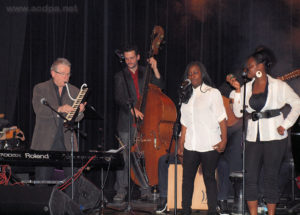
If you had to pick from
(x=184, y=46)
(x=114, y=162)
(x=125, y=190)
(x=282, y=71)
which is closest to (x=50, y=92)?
(x=114, y=162)

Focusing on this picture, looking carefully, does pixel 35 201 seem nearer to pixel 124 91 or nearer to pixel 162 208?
pixel 162 208

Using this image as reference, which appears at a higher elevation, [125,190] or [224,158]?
[224,158]

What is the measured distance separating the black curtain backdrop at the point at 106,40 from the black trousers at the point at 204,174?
8.05ft

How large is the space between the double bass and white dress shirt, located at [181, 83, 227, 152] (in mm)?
1004

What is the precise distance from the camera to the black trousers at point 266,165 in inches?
192

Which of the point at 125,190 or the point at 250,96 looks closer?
the point at 250,96

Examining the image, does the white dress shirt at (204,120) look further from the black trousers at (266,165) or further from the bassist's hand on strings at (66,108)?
the bassist's hand on strings at (66,108)

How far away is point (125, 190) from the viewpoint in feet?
23.1

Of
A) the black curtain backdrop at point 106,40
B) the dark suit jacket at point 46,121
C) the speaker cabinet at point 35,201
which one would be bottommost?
the speaker cabinet at point 35,201

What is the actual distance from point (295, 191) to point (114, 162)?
9.61ft

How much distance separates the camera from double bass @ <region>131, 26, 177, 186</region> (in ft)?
20.5

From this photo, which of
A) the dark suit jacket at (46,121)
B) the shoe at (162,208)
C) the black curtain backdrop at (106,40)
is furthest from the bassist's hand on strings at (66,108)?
the black curtain backdrop at (106,40)

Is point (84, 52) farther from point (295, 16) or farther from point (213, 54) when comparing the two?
point (295, 16)

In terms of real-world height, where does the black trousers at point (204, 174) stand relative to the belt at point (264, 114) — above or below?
below
